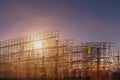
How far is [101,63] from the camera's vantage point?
128 feet

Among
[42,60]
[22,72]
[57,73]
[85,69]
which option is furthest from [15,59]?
[85,69]

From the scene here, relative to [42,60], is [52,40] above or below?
above

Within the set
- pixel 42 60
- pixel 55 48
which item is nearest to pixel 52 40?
pixel 55 48

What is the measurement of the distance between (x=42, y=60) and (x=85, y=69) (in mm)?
6477

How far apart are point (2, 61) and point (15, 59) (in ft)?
11.4

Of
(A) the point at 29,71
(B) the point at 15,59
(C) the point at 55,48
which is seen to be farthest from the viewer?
(B) the point at 15,59

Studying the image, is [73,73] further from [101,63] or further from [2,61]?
[2,61]

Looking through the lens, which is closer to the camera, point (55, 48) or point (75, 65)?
point (55, 48)

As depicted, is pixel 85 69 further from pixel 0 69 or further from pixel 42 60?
pixel 0 69

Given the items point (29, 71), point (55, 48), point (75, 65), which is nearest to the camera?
point (55, 48)

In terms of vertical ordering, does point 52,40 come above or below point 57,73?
above

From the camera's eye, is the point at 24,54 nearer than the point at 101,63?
No

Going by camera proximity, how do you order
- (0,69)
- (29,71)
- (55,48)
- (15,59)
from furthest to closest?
1. (0,69)
2. (15,59)
3. (29,71)
4. (55,48)

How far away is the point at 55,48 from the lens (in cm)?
3728
